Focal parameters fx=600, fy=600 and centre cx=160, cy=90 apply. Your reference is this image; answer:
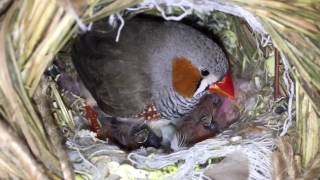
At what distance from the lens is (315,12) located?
1168 mm

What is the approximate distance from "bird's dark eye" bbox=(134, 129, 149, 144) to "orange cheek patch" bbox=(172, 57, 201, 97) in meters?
0.16

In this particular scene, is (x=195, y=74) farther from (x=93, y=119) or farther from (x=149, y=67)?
(x=93, y=119)

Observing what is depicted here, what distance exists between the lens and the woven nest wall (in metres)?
1.06

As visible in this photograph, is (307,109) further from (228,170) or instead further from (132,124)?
(132,124)

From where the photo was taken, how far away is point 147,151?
4.99 feet

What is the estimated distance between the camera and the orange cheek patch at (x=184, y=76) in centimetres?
176

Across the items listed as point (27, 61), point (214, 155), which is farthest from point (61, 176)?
point (214, 155)

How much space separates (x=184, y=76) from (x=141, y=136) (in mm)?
223

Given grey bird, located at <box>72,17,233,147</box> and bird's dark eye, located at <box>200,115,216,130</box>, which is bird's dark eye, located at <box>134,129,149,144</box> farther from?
bird's dark eye, located at <box>200,115,216,130</box>

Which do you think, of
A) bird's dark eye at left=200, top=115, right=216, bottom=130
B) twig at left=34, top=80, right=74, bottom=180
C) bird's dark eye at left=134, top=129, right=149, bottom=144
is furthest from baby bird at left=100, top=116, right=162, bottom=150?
twig at left=34, top=80, right=74, bottom=180

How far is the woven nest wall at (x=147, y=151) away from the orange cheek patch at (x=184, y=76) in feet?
0.57

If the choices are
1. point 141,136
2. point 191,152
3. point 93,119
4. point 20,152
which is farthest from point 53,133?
point 141,136

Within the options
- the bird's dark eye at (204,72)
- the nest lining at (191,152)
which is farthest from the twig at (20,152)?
the bird's dark eye at (204,72)

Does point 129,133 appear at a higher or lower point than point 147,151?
higher
